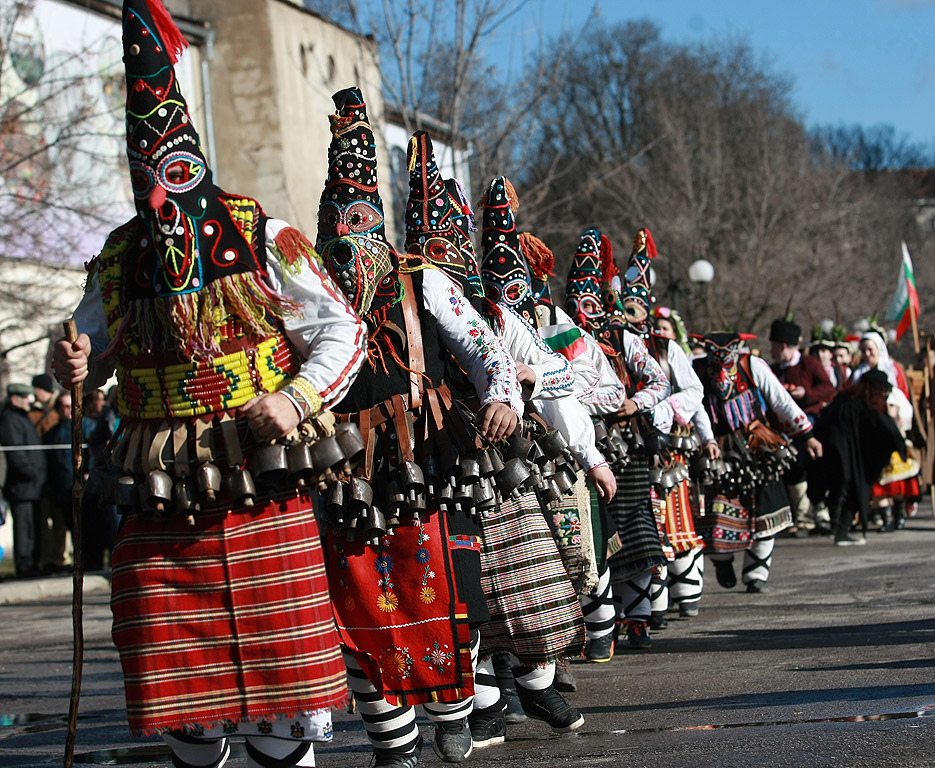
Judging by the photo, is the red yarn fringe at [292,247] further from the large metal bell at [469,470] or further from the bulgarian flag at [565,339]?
the bulgarian flag at [565,339]

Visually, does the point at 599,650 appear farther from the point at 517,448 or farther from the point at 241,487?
the point at 241,487

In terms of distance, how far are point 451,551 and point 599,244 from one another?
4039 mm

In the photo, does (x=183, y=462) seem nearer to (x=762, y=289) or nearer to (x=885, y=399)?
(x=885, y=399)

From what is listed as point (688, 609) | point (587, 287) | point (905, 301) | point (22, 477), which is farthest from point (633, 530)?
point (905, 301)

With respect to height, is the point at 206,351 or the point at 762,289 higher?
the point at 762,289

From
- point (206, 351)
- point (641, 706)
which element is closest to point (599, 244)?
point (641, 706)

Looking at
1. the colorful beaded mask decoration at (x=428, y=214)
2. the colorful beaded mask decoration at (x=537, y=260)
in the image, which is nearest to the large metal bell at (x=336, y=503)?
the colorful beaded mask decoration at (x=428, y=214)

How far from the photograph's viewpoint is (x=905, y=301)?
837 inches

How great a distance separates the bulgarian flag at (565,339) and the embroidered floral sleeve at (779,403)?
3689 millimetres

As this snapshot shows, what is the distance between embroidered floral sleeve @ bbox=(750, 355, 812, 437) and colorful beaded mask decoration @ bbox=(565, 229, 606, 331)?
257 cm

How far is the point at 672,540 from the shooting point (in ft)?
31.8

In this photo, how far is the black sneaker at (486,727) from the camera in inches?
231

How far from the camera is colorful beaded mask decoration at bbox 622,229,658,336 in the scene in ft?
31.7

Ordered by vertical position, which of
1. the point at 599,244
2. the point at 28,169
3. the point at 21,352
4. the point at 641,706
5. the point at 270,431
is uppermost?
the point at 28,169
